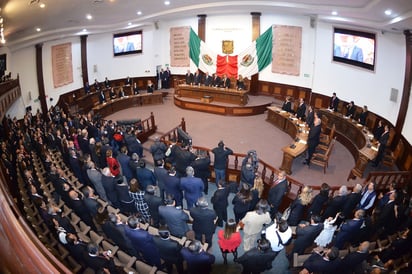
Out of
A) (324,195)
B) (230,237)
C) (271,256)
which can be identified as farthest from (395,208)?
(230,237)

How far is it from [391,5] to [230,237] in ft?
18.7

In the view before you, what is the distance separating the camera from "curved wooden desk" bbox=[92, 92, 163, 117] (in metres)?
13.7

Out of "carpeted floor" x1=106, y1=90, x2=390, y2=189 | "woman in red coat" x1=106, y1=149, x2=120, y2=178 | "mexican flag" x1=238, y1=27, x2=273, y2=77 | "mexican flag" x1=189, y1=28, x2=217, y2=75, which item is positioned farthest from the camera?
"mexican flag" x1=189, y1=28, x2=217, y2=75

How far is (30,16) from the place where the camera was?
7121 millimetres

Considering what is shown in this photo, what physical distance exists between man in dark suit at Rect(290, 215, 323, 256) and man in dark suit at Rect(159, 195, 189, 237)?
1.91 m

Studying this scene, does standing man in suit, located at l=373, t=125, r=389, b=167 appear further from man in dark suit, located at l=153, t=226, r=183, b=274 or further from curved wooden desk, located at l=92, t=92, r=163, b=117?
curved wooden desk, located at l=92, t=92, r=163, b=117

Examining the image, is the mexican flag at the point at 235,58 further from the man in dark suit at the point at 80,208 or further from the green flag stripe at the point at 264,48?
the man in dark suit at the point at 80,208

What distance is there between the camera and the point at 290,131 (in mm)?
11039

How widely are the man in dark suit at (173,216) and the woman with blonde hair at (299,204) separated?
2.08 m

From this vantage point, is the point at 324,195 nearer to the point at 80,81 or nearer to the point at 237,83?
the point at 237,83

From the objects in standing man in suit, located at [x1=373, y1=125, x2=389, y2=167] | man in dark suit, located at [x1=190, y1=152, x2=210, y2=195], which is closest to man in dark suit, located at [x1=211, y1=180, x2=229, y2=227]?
man in dark suit, located at [x1=190, y1=152, x2=210, y2=195]

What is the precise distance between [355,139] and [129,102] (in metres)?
10.0

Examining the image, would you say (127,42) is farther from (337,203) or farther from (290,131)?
(337,203)

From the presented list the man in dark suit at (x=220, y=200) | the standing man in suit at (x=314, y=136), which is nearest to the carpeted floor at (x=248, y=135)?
the standing man in suit at (x=314, y=136)
